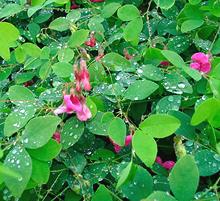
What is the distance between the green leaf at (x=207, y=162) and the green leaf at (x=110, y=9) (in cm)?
63

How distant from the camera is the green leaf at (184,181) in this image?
854 mm

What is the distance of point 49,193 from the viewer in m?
1.13

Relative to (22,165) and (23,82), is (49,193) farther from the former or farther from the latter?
(23,82)

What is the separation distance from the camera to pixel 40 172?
99cm

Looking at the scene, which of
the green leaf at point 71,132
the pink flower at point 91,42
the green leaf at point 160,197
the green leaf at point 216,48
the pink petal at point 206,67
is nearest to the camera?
the green leaf at point 160,197

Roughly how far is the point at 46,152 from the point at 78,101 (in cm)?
15

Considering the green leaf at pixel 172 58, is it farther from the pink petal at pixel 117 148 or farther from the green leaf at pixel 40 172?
the green leaf at pixel 40 172

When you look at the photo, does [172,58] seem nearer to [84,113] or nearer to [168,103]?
[168,103]

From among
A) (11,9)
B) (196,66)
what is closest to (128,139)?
(196,66)

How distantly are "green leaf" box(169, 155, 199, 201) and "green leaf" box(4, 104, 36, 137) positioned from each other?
0.35 metres

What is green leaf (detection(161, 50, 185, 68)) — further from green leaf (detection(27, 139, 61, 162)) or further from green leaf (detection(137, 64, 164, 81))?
green leaf (detection(27, 139, 61, 162))

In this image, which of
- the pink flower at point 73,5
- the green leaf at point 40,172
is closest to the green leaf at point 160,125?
the green leaf at point 40,172

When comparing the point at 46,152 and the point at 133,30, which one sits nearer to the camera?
the point at 46,152

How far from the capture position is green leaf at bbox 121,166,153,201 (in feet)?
2.97
